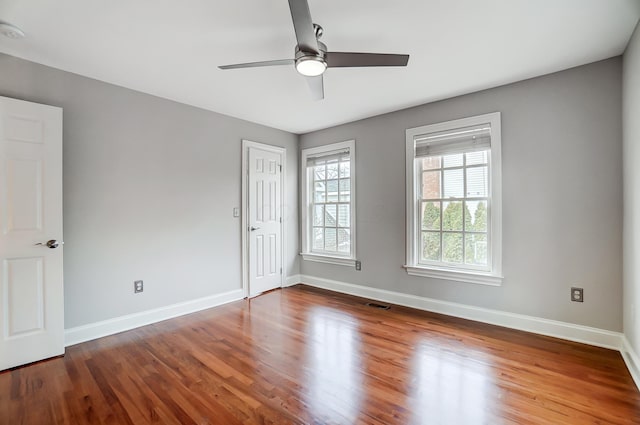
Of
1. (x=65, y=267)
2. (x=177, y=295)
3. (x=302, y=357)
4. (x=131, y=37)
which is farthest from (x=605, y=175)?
(x=65, y=267)

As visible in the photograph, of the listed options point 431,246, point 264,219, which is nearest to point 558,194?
point 431,246

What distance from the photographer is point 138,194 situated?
314 centimetres

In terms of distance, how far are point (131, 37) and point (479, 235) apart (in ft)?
11.9

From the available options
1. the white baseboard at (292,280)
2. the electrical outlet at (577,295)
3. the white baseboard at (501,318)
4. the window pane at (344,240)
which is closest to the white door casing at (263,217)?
the white baseboard at (292,280)

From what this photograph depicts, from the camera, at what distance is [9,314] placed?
2.29 metres

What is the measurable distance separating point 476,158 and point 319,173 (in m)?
2.30

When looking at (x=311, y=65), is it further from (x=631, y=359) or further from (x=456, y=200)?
(x=631, y=359)

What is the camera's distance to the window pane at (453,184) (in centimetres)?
334

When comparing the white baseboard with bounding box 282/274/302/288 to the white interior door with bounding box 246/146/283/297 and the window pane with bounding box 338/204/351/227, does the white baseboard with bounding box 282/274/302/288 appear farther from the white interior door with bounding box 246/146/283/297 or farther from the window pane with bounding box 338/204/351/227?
the window pane with bounding box 338/204/351/227

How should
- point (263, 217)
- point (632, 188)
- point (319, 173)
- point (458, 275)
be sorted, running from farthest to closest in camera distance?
point (319, 173)
point (263, 217)
point (458, 275)
point (632, 188)

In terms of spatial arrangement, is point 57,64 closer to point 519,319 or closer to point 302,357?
point 302,357

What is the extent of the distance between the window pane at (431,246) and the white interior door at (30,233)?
363cm

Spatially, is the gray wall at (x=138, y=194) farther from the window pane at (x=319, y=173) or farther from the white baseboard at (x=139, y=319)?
the window pane at (x=319, y=173)

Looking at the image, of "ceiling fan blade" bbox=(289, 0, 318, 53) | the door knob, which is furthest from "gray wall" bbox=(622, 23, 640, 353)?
the door knob
